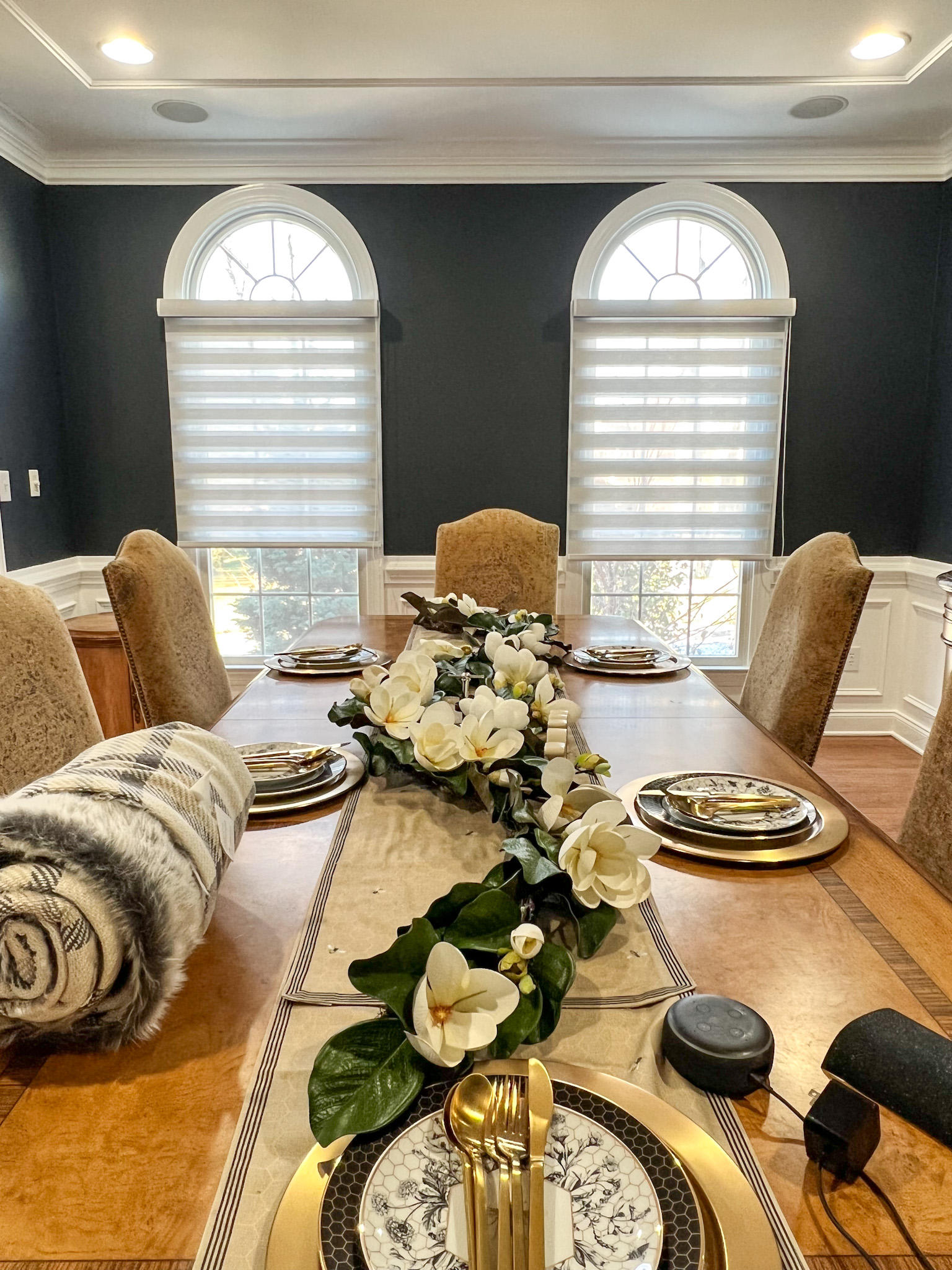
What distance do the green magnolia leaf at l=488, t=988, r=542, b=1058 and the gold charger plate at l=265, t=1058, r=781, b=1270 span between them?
0.01m

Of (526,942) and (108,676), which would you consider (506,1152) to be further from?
(108,676)

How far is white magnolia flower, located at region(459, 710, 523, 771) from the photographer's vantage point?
101cm

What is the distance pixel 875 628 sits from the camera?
400cm

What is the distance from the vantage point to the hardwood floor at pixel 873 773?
124 inches

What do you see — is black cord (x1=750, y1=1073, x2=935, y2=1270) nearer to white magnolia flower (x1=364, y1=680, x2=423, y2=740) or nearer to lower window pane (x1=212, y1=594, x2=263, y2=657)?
white magnolia flower (x1=364, y1=680, x2=423, y2=740)

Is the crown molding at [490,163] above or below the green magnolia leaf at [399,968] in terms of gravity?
above

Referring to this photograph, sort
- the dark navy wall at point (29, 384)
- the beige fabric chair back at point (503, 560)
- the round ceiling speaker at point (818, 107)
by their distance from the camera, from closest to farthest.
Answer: the beige fabric chair back at point (503, 560) → the round ceiling speaker at point (818, 107) → the dark navy wall at point (29, 384)

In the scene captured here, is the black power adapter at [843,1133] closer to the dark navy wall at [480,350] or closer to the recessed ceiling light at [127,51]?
the recessed ceiling light at [127,51]

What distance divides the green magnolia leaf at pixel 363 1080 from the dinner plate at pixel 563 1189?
2 centimetres

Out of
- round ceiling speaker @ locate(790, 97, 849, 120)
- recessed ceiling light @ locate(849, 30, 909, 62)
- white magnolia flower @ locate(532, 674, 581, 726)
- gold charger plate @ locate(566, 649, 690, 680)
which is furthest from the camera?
round ceiling speaker @ locate(790, 97, 849, 120)

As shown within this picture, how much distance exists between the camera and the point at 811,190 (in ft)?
12.2

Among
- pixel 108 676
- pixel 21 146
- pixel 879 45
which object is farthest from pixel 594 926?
pixel 21 146

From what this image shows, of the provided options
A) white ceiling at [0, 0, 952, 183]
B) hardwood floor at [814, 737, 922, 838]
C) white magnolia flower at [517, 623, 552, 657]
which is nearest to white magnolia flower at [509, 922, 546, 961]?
white magnolia flower at [517, 623, 552, 657]

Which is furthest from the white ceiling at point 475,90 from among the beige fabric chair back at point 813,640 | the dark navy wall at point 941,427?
the beige fabric chair back at point 813,640
